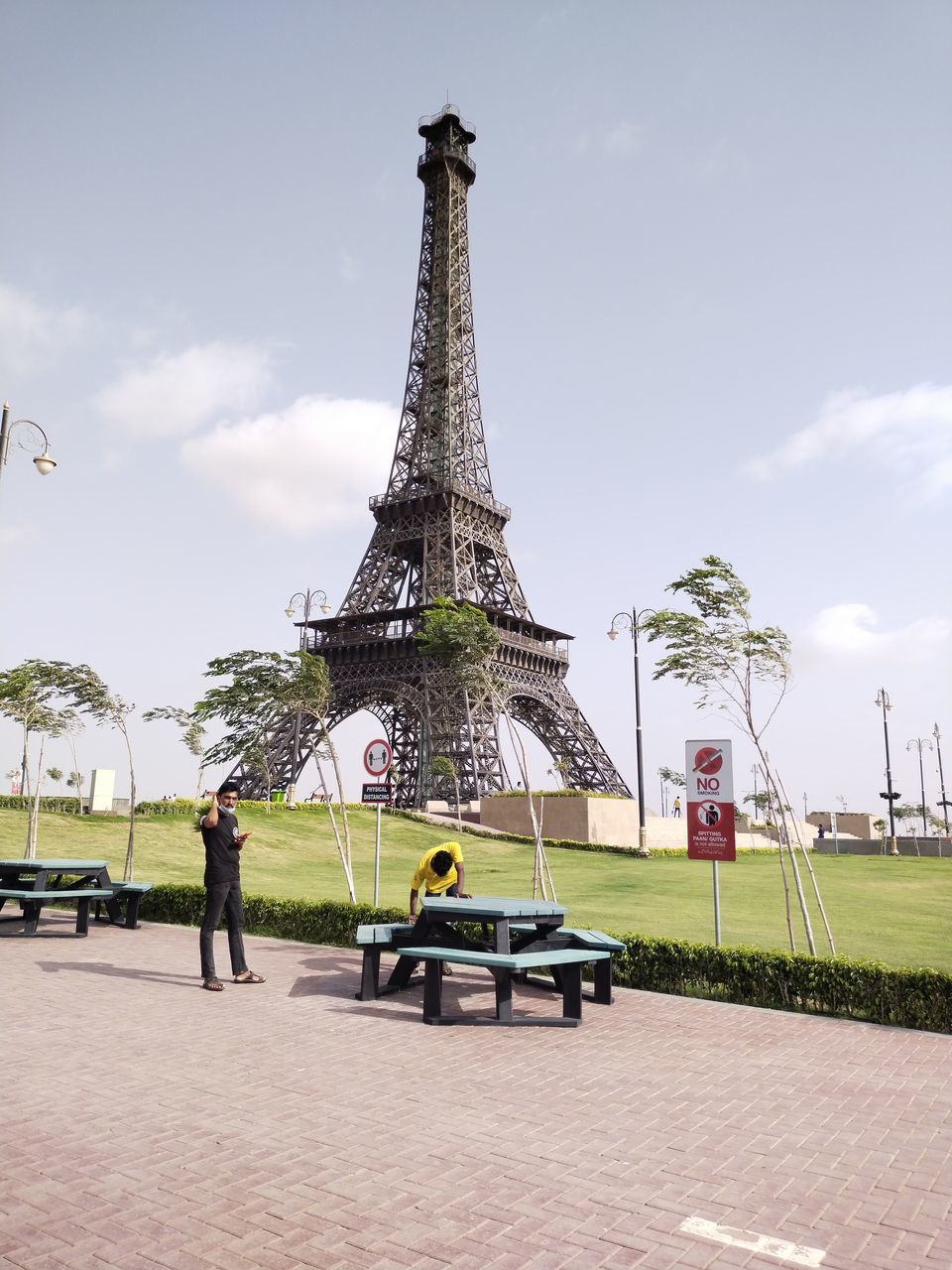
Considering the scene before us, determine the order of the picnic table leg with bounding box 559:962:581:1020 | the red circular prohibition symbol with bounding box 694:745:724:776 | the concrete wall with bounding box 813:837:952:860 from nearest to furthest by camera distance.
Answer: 1. the picnic table leg with bounding box 559:962:581:1020
2. the red circular prohibition symbol with bounding box 694:745:724:776
3. the concrete wall with bounding box 813:837:952:860

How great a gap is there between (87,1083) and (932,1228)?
203 inches

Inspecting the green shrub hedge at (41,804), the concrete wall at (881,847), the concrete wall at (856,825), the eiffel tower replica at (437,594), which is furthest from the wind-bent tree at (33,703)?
the concrete wall at (856,825)

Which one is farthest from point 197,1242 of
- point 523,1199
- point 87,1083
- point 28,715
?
point 28,715

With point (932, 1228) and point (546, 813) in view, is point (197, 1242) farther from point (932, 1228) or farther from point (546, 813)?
point (546, 813)

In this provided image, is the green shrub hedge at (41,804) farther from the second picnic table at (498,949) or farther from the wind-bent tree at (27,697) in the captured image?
the second picnic table at (498,949)

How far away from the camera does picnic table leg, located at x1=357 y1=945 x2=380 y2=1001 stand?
29.3 ft

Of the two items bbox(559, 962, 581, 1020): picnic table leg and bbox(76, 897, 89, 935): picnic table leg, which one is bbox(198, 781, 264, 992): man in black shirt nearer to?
bbox(559, 962, 581, 1020): picnic table leg

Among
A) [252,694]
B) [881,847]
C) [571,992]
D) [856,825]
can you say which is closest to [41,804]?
[252,694]

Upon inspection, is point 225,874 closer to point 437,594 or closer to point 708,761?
point 708,761

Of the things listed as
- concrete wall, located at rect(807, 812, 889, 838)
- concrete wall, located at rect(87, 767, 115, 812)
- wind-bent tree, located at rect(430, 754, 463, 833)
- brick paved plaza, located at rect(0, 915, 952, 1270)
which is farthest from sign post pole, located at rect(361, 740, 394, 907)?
concrete wall, located at rect(807, 812, 889, 838)

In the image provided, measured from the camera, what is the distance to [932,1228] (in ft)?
13.3

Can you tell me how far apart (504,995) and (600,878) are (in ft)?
58.5

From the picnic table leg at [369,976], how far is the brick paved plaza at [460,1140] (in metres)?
0.56

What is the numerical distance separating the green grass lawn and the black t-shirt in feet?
19.7
